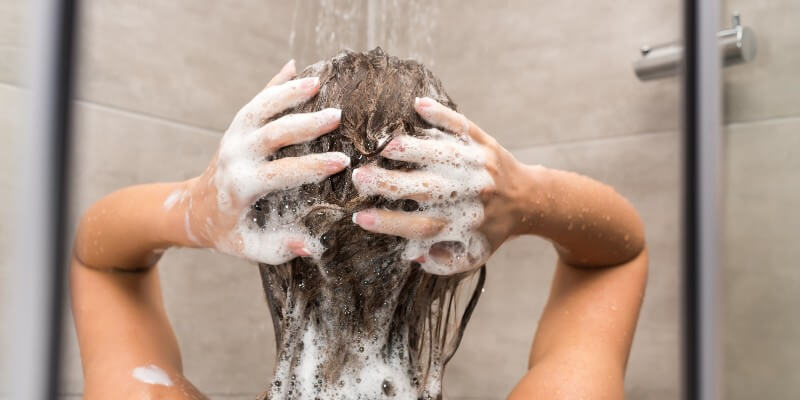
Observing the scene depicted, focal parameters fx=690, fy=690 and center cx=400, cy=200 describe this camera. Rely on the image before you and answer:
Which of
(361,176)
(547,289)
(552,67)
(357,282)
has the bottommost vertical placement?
(547,289)

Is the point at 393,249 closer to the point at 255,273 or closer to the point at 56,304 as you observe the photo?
the point at 56,304

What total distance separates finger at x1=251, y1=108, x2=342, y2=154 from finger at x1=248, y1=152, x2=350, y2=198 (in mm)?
13

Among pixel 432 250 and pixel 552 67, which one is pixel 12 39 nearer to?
pixel 432 250

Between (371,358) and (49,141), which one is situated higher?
(49,141)

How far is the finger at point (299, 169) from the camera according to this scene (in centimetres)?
50

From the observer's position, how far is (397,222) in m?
0.51

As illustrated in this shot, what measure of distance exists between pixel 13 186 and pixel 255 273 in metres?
1.00

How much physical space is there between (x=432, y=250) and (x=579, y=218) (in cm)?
20

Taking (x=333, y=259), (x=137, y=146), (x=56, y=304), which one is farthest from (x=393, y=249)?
(x=137, y=146)

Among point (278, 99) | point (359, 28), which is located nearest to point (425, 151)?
point (278, 99)

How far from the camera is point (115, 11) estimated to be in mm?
1089

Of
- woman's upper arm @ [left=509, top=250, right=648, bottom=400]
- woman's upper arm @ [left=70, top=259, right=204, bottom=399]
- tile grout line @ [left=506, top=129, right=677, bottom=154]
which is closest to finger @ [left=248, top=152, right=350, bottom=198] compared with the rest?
woman's upper arm @ [left=70, top=259, right=204, bottom=399]

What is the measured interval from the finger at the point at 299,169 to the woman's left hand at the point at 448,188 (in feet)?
0.08

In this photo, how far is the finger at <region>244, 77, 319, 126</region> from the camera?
0.54 m
